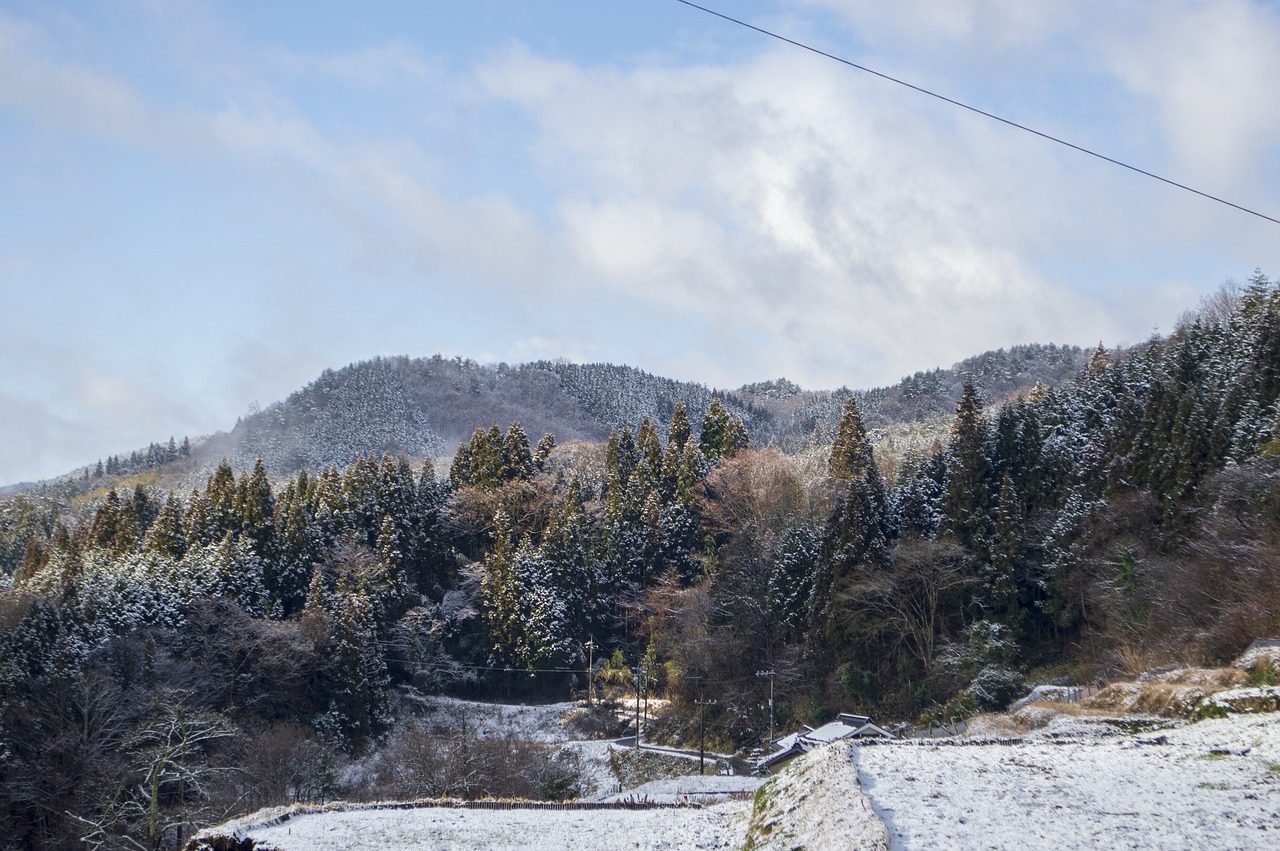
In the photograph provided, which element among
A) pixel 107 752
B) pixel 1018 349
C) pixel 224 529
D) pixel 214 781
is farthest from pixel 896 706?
pixel 1018 349

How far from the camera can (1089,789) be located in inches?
425

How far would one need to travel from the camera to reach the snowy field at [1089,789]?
30.4 feet

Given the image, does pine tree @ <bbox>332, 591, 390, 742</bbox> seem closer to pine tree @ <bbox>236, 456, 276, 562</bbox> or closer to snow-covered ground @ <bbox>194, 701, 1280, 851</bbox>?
pine tree @ <bbox>236, 456, 276, 562</bbox>

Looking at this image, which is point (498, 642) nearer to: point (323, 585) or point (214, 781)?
point (323, 585)

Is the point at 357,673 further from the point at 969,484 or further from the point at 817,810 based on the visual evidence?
the point at 817,810

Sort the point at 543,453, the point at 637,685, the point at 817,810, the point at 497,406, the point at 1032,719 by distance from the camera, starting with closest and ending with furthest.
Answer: the point at 817,810 < the point at 1032,719 < the point at 637,685 < the point at 543,453 < the point at 497,406

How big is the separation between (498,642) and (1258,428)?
2936cm

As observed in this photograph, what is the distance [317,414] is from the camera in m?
103

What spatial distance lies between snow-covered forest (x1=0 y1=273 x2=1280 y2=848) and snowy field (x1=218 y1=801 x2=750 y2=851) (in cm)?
1022

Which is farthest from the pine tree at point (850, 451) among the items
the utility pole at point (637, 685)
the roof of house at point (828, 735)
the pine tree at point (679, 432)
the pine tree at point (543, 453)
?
the pine tree at point (543, 453)

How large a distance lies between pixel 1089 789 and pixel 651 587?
35.2 metres

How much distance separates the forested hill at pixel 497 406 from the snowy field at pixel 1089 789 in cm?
6976

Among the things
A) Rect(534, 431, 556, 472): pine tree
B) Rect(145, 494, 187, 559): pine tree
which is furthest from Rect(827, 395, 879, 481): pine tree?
Rect(145, 494, 187, 559): pine tree

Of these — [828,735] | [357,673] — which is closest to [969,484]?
[828,735]
